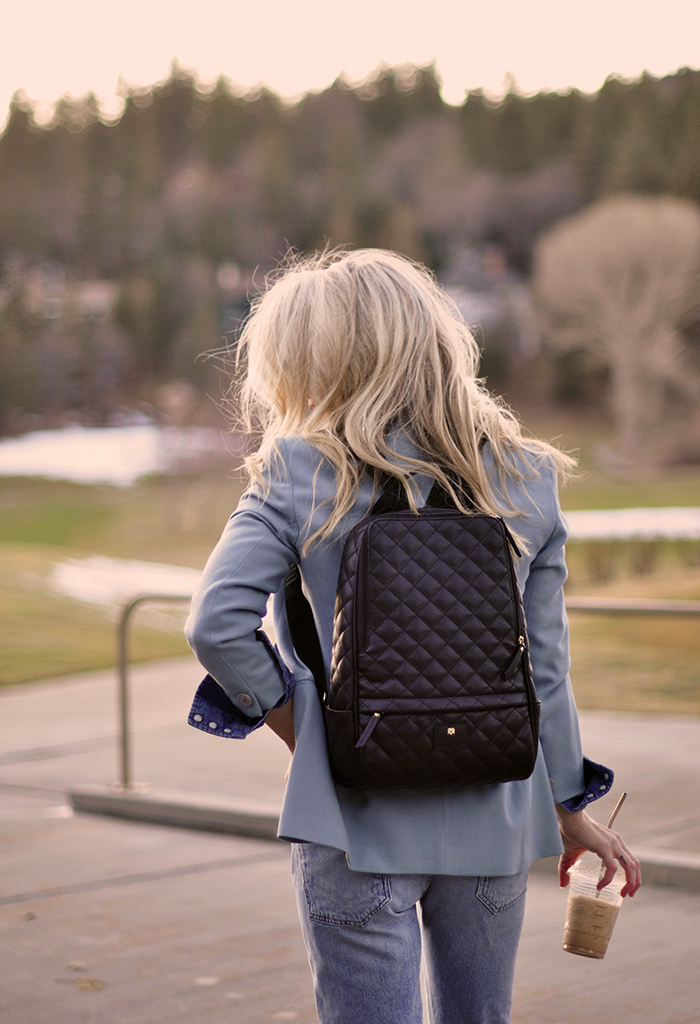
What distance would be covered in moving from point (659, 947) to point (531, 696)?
2212 millimetres

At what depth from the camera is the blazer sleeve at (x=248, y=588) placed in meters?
1.58

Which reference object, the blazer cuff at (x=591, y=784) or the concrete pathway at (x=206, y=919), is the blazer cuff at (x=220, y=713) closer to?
the blazer cuff at (x=591, y=784)

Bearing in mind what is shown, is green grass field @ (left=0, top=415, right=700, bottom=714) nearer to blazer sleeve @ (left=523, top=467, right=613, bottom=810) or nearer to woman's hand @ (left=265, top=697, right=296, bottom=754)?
blazer sleeve @ (left=523, top=467, right=613, bottom=810)

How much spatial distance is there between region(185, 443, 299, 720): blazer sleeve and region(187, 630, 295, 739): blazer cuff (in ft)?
0.14

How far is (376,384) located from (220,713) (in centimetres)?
53

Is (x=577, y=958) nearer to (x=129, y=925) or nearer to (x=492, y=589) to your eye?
(x=129, y=925)

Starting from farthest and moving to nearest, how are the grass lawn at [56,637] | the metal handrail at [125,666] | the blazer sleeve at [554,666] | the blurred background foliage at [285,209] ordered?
the blurred background foliage at [285,209] → the grass lawn at [56,637] → the metal handrail at [125,666] → the blazer sleeve at [554,666]

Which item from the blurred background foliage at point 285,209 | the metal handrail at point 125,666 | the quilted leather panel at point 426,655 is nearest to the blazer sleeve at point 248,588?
the quilted leather panel at point 426,655

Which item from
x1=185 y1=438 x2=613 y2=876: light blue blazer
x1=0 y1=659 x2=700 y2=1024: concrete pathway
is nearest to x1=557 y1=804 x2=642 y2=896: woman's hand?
x1=185 y1=438 x2=613 y2=876: light blue blazer

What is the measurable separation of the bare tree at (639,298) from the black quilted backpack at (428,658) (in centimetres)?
5321

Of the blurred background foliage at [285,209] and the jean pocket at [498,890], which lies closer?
the jean pocket at [498,890]

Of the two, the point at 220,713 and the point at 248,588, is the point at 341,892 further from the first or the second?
the point at 248,588

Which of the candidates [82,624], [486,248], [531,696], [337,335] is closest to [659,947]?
[531,696]

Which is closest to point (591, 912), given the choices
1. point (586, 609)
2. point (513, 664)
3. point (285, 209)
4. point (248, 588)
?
point (513, 664)
